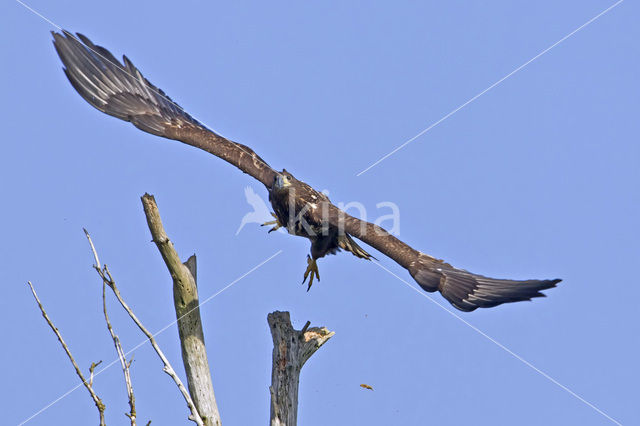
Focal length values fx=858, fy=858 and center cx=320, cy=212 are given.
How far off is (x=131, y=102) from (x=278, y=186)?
246 centimetres

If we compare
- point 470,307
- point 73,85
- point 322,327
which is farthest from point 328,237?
point 73,85

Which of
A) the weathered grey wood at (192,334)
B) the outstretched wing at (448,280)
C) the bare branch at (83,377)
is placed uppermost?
the outstretched wing at (448,280)

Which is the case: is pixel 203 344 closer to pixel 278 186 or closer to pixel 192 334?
pixel 192 334

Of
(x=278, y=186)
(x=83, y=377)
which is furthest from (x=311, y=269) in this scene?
(x=83, y=377)

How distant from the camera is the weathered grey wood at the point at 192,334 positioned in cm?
802

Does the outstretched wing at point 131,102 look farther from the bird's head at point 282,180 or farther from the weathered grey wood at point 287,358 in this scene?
the weathered grey wood at point 287,358

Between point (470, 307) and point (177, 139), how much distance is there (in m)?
3.99

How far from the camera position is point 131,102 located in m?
10.8

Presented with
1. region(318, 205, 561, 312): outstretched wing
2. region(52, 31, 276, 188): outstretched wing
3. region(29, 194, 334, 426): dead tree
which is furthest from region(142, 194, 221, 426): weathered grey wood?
region(52, 31, 276, 188): outstretched wing

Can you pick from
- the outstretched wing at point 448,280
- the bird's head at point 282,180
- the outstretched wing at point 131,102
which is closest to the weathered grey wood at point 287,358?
the outstretched wing at point 448,280

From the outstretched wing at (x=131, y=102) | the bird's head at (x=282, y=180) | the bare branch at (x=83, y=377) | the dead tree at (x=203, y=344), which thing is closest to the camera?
the bare branch at (x=83, y=377)

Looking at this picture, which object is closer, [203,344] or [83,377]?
[83,377]

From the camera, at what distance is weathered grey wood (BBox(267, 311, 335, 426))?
26.3ft

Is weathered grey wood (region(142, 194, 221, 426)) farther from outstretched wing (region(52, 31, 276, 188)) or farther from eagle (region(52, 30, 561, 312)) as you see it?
outstretched wing (region(52, 31, 276, 188))
